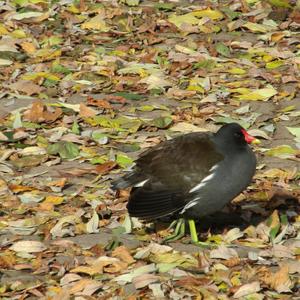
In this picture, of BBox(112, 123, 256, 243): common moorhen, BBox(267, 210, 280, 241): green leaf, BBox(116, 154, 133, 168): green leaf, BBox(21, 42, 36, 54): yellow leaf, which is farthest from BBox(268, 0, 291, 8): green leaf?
BBox(112, 123, 256, 243): common moorhen

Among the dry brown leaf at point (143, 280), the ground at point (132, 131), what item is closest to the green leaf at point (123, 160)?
the ground at point (132, 131)

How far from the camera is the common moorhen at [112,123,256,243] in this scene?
7500mm

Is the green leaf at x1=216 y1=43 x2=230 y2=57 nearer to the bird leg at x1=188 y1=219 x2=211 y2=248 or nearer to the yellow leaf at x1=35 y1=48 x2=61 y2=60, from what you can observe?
the yellow leaf at x1=35 y1=48 x2=61 y2=60

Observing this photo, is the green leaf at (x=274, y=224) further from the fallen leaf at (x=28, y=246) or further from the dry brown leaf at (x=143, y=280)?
the fallen leaf at (x=28, y=246)

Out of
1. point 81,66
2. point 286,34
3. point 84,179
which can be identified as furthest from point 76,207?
point 286,34

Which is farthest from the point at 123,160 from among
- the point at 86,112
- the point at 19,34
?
the point at 19,34

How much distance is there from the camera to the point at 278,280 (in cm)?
688

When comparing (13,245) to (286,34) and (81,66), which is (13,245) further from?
(286,34)

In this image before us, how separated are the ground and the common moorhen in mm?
301

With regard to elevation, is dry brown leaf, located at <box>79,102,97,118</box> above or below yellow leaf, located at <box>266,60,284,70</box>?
above

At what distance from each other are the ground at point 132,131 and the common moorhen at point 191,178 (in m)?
0.30

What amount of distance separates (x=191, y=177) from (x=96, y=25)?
5.52m

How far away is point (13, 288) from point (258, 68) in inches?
214

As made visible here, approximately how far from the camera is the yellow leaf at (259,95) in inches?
421
